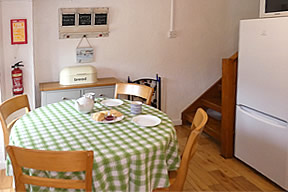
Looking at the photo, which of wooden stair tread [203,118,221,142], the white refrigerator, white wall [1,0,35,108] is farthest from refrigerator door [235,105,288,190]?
white wall [1,0,35,108]

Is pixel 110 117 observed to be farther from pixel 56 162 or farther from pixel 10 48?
pixel 10 48

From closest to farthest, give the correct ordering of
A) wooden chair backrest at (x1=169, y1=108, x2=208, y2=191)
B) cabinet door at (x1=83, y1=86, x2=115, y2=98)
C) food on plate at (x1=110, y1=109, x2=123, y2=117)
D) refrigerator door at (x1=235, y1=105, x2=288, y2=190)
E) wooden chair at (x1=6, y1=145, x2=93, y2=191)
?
wooden chair at (x1=6, y1=145, x2=93, y2=191)
wooden chair backrest at (x1=169, y1=108, x2=208, y2=191)
food on plate at (x1=110, y1=109, x2=123, y2=117)
refrigerator door at (x1=235, y1=105, x2=288, y2=190)
cabinet door at (x1=83, y1=86, x2=115, y2=98)

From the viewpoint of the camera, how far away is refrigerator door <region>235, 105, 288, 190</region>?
2723mm

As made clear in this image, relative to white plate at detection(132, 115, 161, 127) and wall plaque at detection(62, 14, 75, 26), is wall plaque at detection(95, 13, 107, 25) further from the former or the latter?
white plate at detection(132, 115, 161, 127)

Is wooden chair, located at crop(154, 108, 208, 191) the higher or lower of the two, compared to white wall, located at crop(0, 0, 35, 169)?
lower

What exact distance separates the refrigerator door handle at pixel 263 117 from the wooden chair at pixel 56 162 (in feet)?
6.14

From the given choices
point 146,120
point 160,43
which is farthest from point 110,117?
point 160,43

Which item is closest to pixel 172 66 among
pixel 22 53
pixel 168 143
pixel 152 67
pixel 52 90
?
pixel 152 67

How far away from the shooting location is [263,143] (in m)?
2.93

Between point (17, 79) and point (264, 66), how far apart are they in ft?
7.81

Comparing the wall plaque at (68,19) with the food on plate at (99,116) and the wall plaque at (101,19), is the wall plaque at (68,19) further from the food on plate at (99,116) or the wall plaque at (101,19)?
the food on plate at (99,116)

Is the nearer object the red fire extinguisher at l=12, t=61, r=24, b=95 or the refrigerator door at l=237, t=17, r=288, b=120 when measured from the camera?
the refrigerator door at l=237, t=17, r=288, b=120

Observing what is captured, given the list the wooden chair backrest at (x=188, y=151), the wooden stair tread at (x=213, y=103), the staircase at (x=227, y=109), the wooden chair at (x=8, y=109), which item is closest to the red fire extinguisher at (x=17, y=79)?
the wooden chair at (x=8, y=109)

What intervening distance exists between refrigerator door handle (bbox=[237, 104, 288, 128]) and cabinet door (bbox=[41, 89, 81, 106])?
→ 1.75 m
